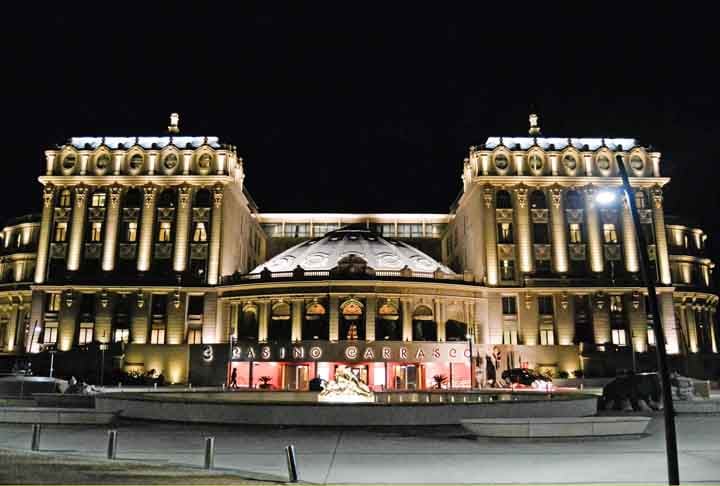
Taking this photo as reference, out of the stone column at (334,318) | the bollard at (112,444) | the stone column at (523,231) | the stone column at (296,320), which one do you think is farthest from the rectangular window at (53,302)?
the bollard at (112,444)

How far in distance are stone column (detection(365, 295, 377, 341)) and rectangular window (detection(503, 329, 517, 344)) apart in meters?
19.1

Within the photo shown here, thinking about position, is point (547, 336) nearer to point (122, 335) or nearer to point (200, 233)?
point (200, 233)

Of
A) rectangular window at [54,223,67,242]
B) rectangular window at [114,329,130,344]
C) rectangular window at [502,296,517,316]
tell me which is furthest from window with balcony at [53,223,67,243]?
rectangular window at [502,296,517,316]

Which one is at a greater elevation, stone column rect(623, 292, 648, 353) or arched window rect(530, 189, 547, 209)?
arched window rect(530, 189, 547, 209)

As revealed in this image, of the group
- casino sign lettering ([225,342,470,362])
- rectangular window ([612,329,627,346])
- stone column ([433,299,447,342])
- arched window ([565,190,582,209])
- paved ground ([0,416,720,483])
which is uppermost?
→ arched window ([565,190,582,209])

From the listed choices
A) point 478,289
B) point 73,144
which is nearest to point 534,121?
point 478,289

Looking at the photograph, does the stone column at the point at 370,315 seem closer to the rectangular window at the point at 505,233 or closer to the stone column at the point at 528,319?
the stone column at the point at 528,319

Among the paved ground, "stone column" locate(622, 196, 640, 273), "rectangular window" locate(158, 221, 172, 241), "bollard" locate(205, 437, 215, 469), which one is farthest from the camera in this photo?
"rectangular window" locate(158, 221, 172, 241)

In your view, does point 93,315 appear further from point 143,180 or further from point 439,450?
point 439,450

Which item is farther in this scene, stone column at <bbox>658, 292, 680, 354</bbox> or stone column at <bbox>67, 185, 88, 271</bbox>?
stone column at <bbox>67, 185, 88, 271</bbox>

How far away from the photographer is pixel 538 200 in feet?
271

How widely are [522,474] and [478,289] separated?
6166 cm

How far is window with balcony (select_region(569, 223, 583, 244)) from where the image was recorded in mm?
81125

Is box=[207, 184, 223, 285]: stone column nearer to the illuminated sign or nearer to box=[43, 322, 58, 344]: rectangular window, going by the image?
the illuminated sign
